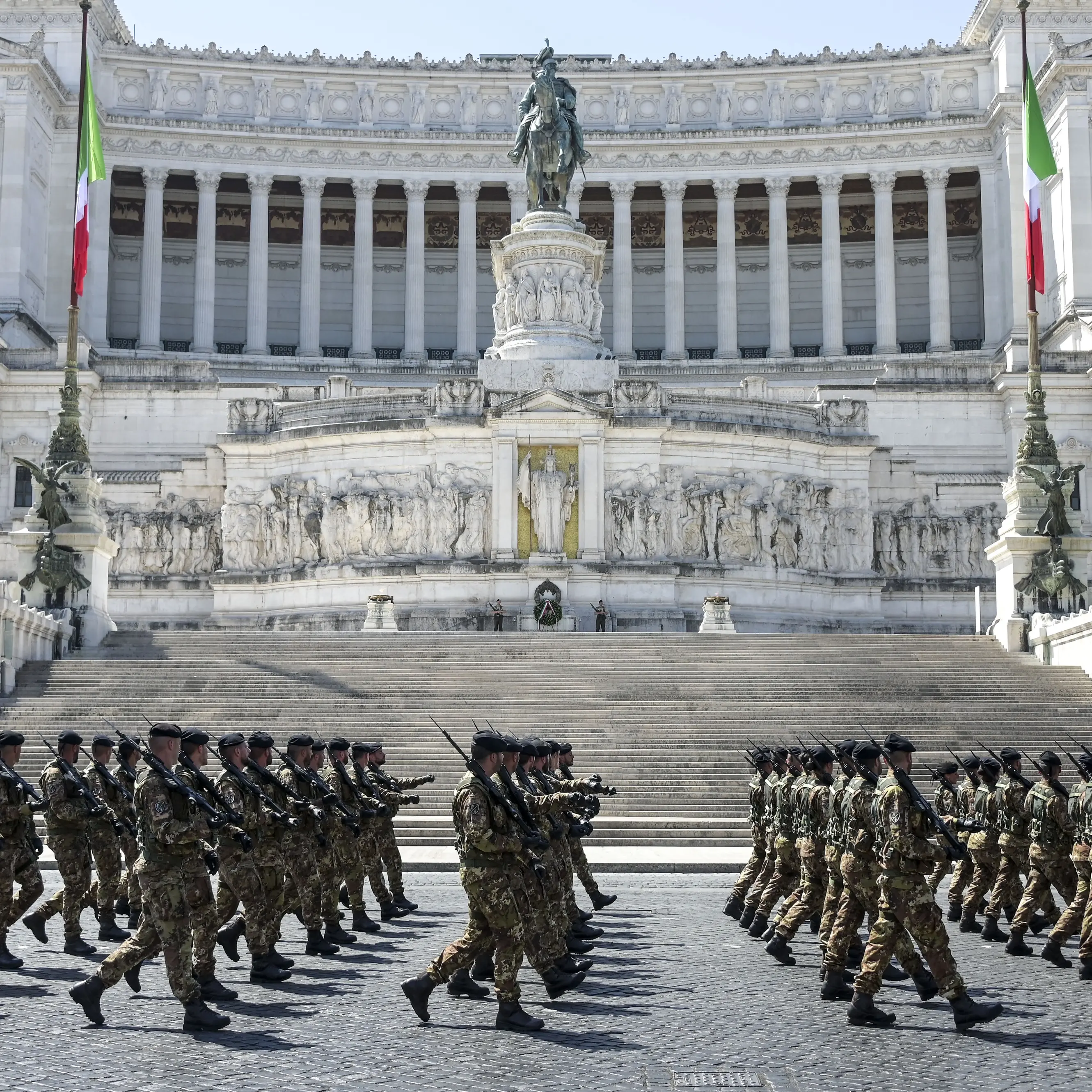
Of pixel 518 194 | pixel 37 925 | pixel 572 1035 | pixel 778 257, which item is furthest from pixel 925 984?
pixel 518 194

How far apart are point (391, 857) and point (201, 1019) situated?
19.6ft

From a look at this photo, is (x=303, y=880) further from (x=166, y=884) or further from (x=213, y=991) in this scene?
(x=166, y=884)

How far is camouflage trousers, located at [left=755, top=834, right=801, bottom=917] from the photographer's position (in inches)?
602

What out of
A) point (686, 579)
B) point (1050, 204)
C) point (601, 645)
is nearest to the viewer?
point (601, 645)

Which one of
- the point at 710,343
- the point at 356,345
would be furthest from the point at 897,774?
the point at 710,343

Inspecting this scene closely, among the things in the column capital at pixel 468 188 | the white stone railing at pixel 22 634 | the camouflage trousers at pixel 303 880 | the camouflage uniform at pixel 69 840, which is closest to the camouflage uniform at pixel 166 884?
the camouflage trousers at pixel 303 880

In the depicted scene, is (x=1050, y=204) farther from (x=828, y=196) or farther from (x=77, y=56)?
(x=77, y=56)

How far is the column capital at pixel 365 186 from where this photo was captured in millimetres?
70562

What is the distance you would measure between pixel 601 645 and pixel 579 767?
288 inches

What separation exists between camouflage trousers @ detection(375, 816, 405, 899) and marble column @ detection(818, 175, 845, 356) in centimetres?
5343

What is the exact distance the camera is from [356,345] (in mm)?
68938

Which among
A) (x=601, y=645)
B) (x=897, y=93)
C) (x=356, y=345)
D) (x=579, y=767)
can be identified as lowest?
(x=579, y=767)

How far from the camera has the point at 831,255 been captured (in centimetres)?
6962

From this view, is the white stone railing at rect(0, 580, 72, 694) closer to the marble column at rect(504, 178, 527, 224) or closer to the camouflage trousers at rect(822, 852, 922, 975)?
the camouflage trousers at rect(822, 852, 922, 975)
